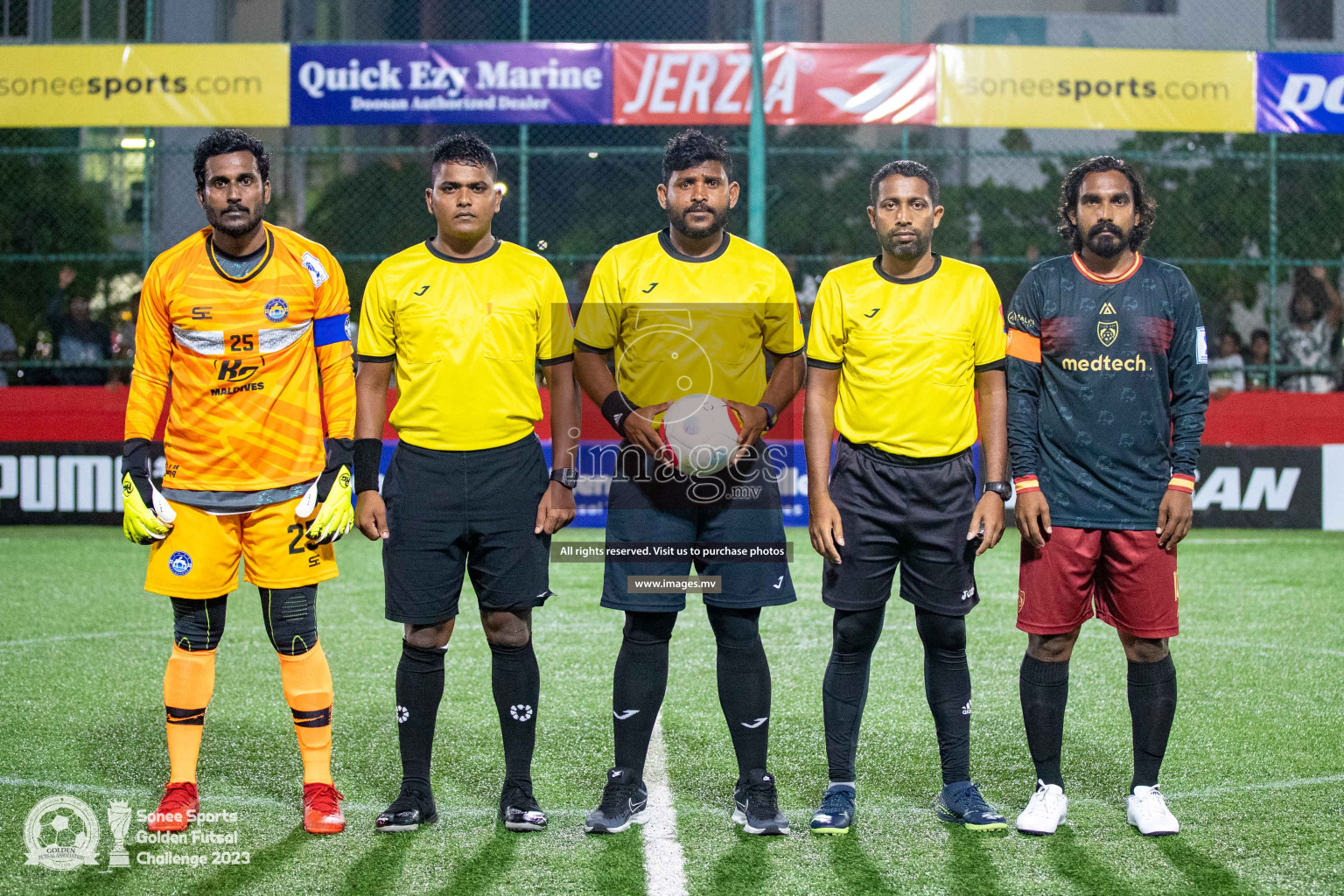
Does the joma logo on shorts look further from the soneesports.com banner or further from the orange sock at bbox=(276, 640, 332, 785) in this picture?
the soneesports.com banner

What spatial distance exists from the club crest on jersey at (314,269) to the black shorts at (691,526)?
3.75ft

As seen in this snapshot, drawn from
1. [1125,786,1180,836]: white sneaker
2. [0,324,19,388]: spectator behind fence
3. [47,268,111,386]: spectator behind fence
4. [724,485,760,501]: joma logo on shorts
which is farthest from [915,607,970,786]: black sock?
[0,324,19,388]: spectator behind fence

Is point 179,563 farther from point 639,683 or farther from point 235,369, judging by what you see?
point 639,683

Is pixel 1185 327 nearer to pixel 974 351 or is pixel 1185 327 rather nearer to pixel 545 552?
pixel 974 351

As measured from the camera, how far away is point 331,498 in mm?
4141

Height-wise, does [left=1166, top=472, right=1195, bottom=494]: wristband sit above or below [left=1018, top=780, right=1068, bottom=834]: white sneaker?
above

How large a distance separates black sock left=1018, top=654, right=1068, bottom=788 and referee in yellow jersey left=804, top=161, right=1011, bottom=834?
0.68ft

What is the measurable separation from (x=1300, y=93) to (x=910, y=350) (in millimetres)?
11670

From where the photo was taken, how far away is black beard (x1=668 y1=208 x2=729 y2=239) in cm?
405

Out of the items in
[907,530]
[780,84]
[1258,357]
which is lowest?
[907,530]

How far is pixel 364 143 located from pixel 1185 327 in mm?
20585

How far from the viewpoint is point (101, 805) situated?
4312 millimetres

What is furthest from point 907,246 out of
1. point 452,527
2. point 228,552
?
point 228,552

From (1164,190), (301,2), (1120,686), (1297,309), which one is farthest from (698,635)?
(301,2)
